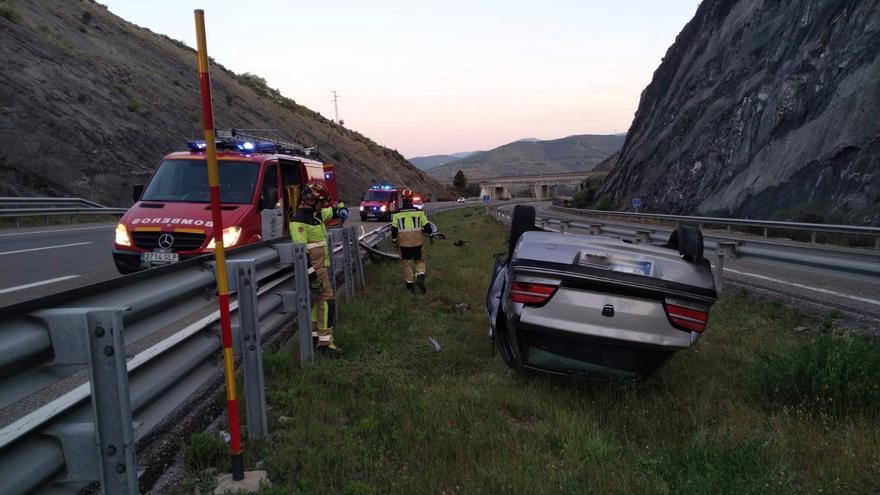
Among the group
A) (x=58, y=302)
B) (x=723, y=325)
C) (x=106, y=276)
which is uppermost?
(x=58, y=302)

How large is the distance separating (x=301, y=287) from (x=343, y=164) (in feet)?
186

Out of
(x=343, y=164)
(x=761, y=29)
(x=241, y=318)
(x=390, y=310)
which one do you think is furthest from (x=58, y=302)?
(x=343, y=164)

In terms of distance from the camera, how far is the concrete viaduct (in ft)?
422

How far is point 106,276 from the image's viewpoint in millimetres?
10016

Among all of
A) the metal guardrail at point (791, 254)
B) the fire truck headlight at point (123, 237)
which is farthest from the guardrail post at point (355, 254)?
the metal guardrail at point (791, 254)

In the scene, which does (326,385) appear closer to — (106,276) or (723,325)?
(723,325)

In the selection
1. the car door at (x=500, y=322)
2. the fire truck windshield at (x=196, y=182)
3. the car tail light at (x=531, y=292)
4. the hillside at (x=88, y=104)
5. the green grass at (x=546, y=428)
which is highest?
the hillside at (x=88, y=104)

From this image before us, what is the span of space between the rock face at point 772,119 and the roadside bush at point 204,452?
22.8 m

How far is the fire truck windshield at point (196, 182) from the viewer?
909 cm

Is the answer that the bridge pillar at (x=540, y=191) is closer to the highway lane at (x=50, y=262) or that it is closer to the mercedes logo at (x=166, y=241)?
the highway lane at (x=50, y=262)

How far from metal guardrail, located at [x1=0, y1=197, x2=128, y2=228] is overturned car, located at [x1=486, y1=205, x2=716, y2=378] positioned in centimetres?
1946

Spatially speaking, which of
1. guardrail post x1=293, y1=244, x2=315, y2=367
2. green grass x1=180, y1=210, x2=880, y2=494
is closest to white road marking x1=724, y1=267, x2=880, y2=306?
green grass x1=180, y1=210, x2=880, y2=494

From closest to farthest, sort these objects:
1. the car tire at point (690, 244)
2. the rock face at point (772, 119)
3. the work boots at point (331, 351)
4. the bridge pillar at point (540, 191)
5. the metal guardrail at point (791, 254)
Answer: the car tire at point (690, 244) → the work boots at point (331, 351) → the metal guardrail at point (791, 254) → the rock face at point (772, 119) → the bridge pillar at point (540, 191)

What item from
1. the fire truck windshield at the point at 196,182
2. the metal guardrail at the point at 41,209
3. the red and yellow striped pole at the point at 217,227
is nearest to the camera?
the red and yellow striped pole at the point at 217,227
